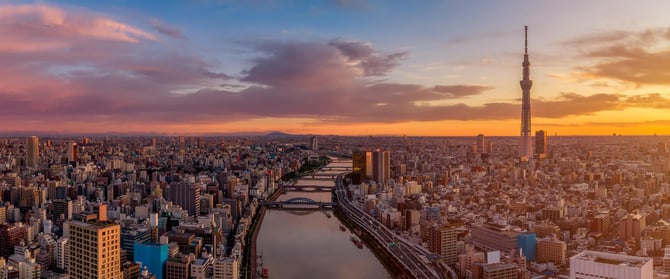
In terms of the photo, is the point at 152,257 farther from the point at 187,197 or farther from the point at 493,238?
the point at 187,197

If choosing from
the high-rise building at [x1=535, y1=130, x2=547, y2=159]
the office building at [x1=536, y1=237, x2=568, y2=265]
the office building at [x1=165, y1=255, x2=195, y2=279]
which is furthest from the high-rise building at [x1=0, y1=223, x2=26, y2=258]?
the high-rise building at [x1=535, y1=130, x2=547, y2=159]

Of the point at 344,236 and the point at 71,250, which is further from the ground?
the point at 71,250

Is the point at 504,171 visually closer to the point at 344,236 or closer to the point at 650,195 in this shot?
the point at 650,195

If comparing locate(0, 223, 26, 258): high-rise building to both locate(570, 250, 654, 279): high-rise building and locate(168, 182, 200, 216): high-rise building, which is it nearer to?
locate(168, 182, 200, 216): high-rise building

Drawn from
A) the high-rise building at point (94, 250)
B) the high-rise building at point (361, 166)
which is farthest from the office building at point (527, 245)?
the high-rise building at point (361, 166)

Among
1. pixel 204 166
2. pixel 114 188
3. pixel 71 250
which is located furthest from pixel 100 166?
pixel 71 250

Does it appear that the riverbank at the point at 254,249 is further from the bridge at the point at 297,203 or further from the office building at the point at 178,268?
the office building at the point at 178,268
